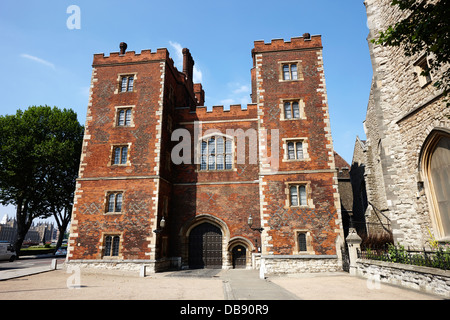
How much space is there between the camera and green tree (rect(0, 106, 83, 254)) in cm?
2648

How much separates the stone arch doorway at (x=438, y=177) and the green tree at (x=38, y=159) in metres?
29.9

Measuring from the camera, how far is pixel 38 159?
27.1 meters

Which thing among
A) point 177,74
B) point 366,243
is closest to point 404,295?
point 366,243

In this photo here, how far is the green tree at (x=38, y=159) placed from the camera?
26.5 m

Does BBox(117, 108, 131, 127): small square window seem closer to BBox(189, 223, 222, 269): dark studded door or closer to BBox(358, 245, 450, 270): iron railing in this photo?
BBox(189, 223, 222, 269): dark studded door

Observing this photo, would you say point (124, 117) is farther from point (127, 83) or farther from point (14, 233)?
point (14, 233)

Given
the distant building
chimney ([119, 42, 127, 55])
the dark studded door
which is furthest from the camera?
the distant building

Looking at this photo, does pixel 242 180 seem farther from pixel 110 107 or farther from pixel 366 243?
pixel 110 107

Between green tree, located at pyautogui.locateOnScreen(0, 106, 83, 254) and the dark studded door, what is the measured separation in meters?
17.2

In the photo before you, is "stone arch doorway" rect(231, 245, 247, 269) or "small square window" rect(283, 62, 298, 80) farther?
"small square window" rect(283, 62, 298, 80)

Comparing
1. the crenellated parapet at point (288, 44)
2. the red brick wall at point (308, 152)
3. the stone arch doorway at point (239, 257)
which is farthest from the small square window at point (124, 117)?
the stone arch doorway at point (239, 257)

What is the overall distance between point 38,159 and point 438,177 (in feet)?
104
